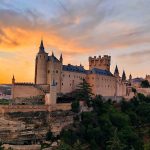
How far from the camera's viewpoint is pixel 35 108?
64125mm

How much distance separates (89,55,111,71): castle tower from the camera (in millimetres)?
90188

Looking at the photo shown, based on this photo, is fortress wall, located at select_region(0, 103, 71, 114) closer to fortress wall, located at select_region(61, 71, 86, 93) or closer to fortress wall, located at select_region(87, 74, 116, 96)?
fortress wall, located at select_region(61, 71, 86, 93)

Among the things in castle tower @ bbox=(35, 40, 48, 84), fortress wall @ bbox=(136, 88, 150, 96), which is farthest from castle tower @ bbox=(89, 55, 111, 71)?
castle tower @ bbox=(35, 40, 48, 84)

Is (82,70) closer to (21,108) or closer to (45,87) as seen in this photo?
(45,87)

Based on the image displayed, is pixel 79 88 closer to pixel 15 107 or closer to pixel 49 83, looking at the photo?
pixel 49 83

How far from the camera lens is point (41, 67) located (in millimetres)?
72125

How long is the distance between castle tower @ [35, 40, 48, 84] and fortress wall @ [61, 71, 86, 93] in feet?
14.8

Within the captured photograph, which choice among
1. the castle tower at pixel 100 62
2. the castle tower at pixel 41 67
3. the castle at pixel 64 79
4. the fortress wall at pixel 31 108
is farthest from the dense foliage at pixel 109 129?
the castle tower at pixel 100 62

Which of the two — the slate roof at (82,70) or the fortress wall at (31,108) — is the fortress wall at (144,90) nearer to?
the slate roof at (82,70)

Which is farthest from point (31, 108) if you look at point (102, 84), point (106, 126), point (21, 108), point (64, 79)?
point (102, 84)

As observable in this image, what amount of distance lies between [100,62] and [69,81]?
15768mm

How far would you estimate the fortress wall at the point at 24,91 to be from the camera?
225 ft

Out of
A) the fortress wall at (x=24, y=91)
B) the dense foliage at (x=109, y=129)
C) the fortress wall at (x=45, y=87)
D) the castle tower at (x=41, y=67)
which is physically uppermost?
the castle tower at (x=41, y=67)

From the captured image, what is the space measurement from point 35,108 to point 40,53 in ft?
39.9
